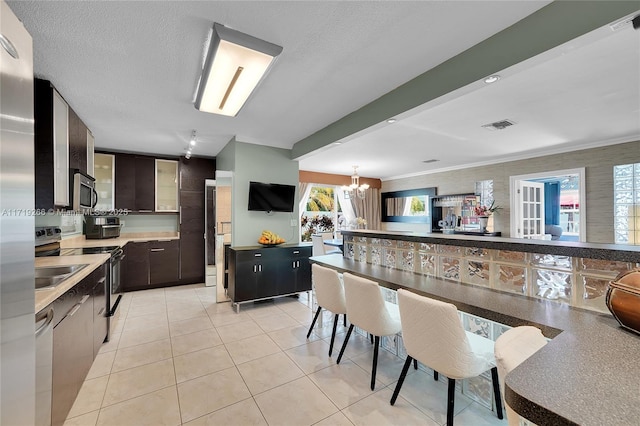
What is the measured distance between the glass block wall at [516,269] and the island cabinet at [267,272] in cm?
173

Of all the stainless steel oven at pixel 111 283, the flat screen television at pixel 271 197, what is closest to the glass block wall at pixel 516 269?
the flat screen television at pixel 271 197

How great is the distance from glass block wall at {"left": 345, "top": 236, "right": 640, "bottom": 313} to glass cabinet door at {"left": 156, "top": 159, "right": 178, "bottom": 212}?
4171 mm

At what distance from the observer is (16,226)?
3.07ft

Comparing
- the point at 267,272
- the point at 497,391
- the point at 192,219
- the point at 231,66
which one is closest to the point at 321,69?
the point at 231,66

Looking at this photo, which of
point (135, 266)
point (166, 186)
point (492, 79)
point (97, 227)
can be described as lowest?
point (135, 266)

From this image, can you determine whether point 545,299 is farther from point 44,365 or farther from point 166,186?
point 166,186

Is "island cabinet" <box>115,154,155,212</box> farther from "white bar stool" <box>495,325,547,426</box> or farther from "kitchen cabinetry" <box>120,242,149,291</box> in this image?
"white bar stool" <box>495,325,547,426</box>

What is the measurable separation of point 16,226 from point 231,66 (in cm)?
151

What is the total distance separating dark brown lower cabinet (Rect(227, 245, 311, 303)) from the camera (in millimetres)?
3678

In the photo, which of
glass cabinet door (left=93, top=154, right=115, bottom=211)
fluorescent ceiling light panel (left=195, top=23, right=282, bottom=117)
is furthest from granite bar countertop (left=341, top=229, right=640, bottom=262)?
glass cabinet door (left=93, top=154, right=115, bottom=211)

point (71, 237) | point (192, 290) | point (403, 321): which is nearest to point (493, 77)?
point (403, 321)

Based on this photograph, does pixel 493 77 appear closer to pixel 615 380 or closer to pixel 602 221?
pixel 615 380

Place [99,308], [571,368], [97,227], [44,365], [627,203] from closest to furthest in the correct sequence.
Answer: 1. [571,368]
2. [44,365]
3. [99,308]
4. [627,203]
5. [97,227]

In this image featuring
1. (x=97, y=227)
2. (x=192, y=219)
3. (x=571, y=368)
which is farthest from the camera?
(x=192, y=219)
